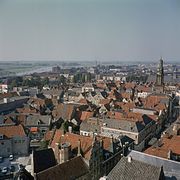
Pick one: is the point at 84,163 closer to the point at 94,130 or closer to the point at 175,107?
the point at 94,130

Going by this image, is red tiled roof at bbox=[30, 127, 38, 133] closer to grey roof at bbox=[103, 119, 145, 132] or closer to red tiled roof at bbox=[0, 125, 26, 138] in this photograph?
red tiled roof at bbox=[0, 125, 26, 138]

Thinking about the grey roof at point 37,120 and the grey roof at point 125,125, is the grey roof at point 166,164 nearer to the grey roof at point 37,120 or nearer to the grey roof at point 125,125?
the grey roof at point 125,125

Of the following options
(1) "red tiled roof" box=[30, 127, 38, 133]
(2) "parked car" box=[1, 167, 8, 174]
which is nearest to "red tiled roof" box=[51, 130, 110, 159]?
(2) "parked car" box=[1, 167, 8, 174]

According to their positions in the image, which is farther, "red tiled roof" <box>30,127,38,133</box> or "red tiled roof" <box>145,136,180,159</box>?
"red tiled roof" <box>30,127,38,133</box>

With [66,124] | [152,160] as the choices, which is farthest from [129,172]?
[66,124]

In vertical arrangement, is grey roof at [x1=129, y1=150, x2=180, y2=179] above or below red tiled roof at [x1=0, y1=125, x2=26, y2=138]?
above

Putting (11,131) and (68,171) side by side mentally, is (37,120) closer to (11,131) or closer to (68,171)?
(11,131)
